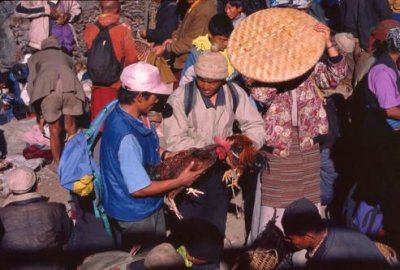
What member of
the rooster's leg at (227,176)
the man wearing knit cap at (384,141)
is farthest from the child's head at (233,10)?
the rooster's leg at (227,176)

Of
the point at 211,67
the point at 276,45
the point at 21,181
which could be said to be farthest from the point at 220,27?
the point at 21,181

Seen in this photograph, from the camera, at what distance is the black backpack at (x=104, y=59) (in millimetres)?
6570

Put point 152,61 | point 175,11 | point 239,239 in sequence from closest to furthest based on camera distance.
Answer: point 239,239 < point 152,61 < point 175,11

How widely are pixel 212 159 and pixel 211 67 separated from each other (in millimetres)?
713

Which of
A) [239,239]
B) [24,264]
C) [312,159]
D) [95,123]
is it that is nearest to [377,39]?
[312,159]

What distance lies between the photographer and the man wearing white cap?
4.00m

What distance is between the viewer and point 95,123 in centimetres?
439

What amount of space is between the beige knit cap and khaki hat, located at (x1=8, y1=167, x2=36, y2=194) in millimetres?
1669

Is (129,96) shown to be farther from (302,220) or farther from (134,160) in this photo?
(302,220)

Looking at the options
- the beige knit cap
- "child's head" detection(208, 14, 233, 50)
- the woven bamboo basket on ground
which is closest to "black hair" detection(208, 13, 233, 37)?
"child's head" detection(208, 14, 233, 50)

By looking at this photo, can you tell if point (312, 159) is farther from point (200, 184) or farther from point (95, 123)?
point (95, 123)

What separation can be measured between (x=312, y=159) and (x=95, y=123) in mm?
1911

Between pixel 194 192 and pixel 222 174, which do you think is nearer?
pixel 194 192

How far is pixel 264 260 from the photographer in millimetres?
4832
